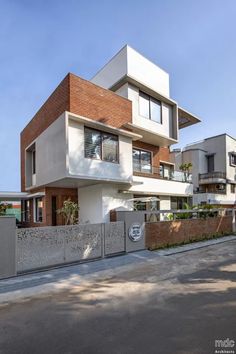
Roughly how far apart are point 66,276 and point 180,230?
8.25 m

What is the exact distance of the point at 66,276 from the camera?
7.66 m

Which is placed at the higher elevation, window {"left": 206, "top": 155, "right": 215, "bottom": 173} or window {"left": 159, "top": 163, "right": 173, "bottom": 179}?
window {"left": 206, "top": 155, "right": 215, "bottom": 173}

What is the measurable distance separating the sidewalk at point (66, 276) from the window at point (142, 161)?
698cm

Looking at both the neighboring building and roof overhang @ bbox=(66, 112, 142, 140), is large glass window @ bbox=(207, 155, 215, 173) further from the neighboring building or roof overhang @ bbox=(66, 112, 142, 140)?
roof overhang @ bbox=(66, 112, 142, 140)

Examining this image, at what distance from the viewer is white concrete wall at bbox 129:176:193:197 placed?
1521 cm

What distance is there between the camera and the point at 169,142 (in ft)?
60.0

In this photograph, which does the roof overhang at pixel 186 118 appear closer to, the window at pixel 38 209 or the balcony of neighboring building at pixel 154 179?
the balcony of neighboring building at pixel 154 179

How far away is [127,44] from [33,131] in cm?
868

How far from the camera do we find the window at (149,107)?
1647 centimetres

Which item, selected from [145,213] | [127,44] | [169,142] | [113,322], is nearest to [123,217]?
[145,213]

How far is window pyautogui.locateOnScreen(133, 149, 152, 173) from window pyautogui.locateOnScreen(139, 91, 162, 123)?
249 cm

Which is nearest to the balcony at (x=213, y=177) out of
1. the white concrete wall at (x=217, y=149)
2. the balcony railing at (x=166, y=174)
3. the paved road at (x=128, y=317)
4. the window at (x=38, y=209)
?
the white concrete wall at (x=217, y=149)

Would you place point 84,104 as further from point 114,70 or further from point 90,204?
point 90,204

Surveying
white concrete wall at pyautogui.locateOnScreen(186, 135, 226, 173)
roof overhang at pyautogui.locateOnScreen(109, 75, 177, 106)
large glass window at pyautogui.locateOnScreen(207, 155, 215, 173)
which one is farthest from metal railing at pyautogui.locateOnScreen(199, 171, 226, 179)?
roof overhang at pyautogui.locateOnScreen(109, 75, 177, 106)
